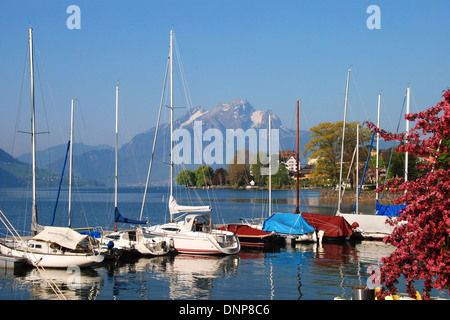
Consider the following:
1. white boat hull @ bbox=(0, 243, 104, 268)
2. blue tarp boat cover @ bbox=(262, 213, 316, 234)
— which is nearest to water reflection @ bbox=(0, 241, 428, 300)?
white boat hull @ bbox=(0, 243, 104, 268)

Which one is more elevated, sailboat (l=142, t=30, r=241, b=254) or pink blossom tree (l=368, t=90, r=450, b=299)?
pink blossom tree (l=368, t=90, r=450, b=299)

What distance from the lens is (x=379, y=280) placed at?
12281 mm

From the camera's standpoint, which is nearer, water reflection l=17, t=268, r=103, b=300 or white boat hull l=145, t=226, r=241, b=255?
water reflection l=17, t=268, r=103, b=300

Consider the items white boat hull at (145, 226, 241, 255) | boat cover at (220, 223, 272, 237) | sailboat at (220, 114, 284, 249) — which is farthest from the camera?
boat cover at (220, 223, 272, 237)

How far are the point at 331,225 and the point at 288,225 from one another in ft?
13.3

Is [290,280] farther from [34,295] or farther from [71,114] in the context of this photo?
[71,114]

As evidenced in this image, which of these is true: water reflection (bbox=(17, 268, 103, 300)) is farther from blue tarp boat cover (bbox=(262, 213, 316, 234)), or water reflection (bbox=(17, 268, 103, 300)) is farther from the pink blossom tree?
blue tarp boat cover (bbox=(262, 213, 316, 234))

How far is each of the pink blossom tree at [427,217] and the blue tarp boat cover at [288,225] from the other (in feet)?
104

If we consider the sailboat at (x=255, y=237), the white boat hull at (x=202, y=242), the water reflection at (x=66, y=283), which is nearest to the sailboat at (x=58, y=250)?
the water reflection at (x=66, y=283)

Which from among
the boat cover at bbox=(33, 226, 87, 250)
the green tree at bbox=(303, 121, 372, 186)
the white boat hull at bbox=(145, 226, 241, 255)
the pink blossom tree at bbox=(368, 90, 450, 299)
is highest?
the green tree at bbox=(303, 121, 372, 186)

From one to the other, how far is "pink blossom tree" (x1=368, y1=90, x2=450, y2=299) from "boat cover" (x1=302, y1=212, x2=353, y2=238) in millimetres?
32777

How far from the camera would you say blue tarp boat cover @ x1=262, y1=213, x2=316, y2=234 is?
145 ft

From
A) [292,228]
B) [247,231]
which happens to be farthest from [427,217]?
[292,228]
